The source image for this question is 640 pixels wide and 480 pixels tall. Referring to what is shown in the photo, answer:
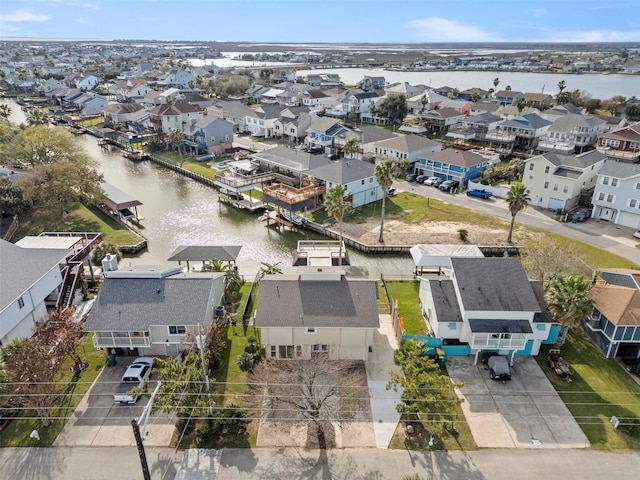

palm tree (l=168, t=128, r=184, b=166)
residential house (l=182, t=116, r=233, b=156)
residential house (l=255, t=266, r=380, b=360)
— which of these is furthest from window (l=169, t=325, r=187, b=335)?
residential house (l=182, t=116, r=233, b=156)

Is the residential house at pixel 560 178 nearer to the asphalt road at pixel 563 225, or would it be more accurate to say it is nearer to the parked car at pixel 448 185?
the asphalt road at pixel 563 225

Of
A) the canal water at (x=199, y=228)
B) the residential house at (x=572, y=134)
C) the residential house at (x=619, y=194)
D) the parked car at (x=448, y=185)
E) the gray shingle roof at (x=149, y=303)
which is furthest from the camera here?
the residential house at (x=572, y=134)

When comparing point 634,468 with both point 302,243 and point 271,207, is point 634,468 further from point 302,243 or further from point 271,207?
point 271,207

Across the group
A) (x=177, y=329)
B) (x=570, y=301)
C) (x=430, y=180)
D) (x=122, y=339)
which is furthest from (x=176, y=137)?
(x=570, y=301)

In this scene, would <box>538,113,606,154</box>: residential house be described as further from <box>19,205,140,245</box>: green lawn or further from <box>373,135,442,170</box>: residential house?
<box>19,205,140,245</box>: green lawn

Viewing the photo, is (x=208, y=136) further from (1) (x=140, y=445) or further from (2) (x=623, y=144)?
(2) (x=623, y=144)

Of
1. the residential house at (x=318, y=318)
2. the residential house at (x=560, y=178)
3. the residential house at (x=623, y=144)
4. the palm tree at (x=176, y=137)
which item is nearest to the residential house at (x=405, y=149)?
the residential house at (x=560, y=178)
